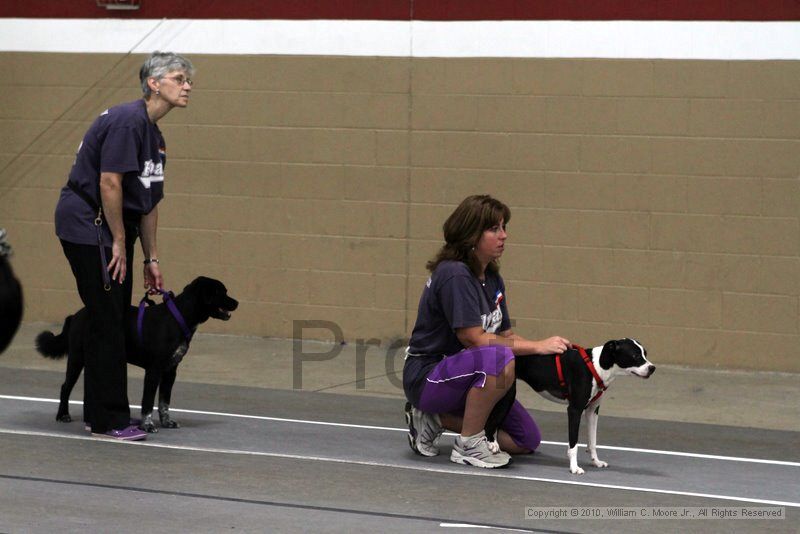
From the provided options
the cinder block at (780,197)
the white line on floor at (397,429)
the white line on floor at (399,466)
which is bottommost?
the white line on floor at (397,429)

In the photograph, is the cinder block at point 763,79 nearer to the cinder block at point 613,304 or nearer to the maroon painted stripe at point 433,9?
the maroon painted stripe at point 433,9

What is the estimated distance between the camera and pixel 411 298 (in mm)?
11312

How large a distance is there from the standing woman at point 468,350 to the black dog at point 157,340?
52.8 inches

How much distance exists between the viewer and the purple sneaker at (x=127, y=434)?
7562 mm

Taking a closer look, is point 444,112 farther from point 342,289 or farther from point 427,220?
point 342,289

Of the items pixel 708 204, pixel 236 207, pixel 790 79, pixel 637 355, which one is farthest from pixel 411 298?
pixel 637 355

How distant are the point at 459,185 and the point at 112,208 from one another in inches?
173

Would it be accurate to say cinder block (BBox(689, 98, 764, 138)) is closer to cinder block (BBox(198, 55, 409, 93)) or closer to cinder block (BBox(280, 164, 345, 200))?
cinder block (BBox(198, 55, 409, 93))

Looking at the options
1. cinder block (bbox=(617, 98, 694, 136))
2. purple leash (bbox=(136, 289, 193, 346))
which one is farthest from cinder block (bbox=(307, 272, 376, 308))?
purple leash (bbox=(136, 289, 193, 346))

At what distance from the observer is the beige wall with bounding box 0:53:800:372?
1047cm

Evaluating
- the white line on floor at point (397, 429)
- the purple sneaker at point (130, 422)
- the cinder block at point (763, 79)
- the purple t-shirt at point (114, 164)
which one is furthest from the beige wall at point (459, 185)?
the purple t-shirt at point (114, 164)

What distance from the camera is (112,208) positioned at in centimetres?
732

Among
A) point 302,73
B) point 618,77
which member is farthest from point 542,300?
point 302,73

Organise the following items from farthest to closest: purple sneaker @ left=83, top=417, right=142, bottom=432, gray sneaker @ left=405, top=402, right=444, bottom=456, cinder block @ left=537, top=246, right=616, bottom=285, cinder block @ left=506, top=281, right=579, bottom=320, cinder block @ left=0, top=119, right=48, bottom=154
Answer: cinder block @ left=0, top=119, right=48, bottom=154, cinder block @ left=506, top=281, right=579, bottom=320, cinder block @ left=537, top=246, right=616, bottom=285, purple sneaker @ left=83, top=417, right=142, bottom=432, gray sneaker @ left=405, top=402, right=444, bottom=456
